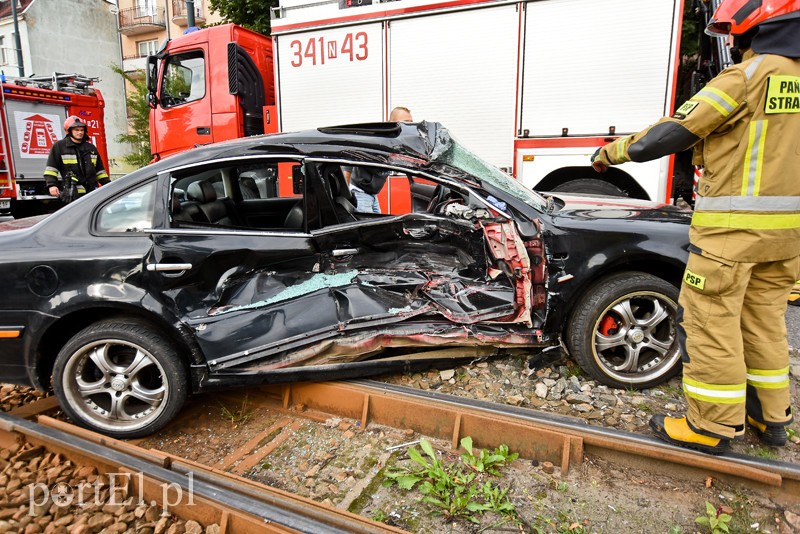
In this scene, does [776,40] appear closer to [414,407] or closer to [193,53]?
[414,407]

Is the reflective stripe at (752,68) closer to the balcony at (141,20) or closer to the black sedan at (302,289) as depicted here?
the black sedan at (302,289)

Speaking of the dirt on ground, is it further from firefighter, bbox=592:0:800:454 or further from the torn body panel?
the torn body panel

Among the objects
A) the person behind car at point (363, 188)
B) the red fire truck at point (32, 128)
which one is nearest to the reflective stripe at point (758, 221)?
→ the person behind car at point (363, 188)

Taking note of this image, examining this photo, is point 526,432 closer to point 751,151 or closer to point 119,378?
point 751,151

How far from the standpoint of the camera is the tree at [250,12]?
12.5 meters

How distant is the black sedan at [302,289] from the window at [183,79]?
4.78 metres

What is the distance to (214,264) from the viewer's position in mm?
2881

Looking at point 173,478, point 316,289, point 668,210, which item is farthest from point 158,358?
point 668,210

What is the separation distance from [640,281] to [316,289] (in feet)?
6.33

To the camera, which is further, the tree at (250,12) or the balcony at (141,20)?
the balcony at (141,20)

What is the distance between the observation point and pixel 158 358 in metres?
2.79

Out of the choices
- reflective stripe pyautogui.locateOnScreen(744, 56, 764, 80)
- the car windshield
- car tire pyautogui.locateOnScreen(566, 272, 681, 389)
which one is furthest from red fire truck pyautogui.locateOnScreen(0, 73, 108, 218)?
reflective stripe pyautogui.locateOnScreen(744, 56, 764, 80)

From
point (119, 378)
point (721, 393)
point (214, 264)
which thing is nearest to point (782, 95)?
point (721, 393)

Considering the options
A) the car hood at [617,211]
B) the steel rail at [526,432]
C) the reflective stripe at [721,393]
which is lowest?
the steel rail at [526,432]
